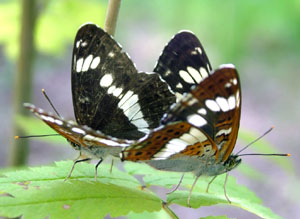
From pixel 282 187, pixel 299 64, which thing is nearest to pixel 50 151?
pixel 282 187

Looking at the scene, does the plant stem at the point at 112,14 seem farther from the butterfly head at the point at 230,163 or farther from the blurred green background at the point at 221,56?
the blurred green background at the point at 221,56

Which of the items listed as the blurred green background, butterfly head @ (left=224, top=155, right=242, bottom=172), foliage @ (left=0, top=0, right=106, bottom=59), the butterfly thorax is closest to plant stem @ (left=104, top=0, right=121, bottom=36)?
the butterfly thorax

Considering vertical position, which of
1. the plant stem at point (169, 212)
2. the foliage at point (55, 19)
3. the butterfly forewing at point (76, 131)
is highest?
the foliage at point (55, 19)

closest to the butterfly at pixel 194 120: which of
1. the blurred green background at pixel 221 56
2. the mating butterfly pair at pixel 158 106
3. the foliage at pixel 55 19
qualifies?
the mating butterfly pair at pixel 158 106

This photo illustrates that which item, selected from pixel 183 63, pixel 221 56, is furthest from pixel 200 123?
pixel 221 56

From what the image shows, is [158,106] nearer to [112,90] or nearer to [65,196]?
[112,90]

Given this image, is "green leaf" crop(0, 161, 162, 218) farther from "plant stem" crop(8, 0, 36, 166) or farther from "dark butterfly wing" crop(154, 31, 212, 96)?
"plant stem" crop(8, 0, 36, 166)

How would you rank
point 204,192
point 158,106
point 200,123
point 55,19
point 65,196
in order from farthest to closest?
1. point 55,19
2. point 158,106
3. point 204,192
4. point 200,123
5. point 65,196
